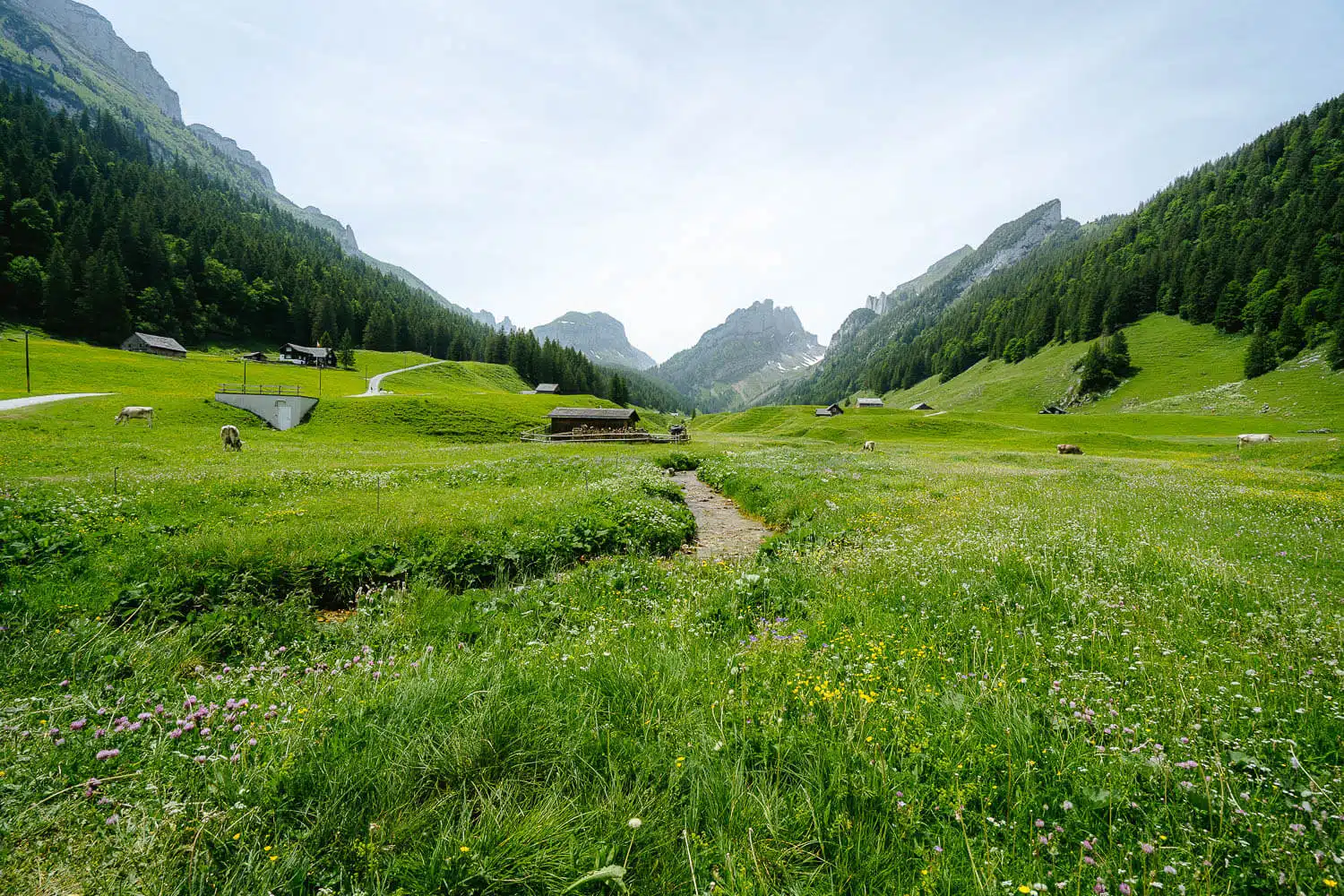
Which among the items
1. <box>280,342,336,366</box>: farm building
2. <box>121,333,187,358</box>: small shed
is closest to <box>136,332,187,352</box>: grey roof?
<box>121,333,187,358</box>: small shed

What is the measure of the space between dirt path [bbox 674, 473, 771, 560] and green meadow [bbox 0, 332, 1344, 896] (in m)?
1.56

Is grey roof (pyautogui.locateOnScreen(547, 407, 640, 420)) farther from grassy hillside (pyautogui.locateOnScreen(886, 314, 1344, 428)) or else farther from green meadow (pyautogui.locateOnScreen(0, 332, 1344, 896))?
grassy hillside (pyautogui.locateOnScreen(886, 314, 1344, 428))

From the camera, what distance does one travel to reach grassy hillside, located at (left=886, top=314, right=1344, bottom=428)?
7400 centimetres

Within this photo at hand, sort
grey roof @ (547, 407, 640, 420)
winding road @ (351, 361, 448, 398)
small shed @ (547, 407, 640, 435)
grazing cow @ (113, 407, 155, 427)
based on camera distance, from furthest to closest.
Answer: winding road @ (351, 361, 448, 398), grey roof @ (547, 407, 640, 420), small shed @ (547, 407, 640, 435), grazing cow @ (113, 407, 155, 427)

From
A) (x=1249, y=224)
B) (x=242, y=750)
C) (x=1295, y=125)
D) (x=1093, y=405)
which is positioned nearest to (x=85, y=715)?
(x=242, y=750)

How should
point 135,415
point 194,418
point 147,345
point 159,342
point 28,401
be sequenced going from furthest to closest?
point 159,342 < point 147,345 < point 194,418 < point 28,401 < point 135,415

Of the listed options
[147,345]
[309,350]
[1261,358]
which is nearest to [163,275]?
[147,345]

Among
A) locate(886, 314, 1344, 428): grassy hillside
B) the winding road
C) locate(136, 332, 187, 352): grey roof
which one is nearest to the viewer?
locate(886, 314, 1344, 428): grassy hillside

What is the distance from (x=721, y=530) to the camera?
1539 cm

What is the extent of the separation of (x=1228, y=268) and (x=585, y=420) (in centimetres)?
16151

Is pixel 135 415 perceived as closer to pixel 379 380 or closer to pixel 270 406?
pixel 270 406

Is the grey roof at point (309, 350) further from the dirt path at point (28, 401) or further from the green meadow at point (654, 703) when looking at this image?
the green meadow at point (654, 703)

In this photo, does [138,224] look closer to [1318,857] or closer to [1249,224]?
[1318,857]

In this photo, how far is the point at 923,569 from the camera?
8422 millimetres
